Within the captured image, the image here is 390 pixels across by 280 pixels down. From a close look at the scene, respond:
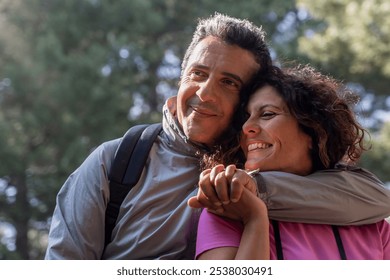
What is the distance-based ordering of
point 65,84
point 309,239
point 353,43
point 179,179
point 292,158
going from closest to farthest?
1. point 309,239
2. point 292,158
3. point 179,179
4. point 353,43
5. point 65,84

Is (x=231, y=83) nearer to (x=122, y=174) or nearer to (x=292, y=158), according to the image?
(x=292, y=158)

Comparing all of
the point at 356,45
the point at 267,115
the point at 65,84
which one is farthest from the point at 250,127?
the point at 65,84

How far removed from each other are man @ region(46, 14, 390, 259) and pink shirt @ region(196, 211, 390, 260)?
0.14 feet

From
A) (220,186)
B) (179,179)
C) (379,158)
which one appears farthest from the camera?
(379,158)

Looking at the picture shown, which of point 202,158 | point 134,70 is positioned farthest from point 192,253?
point 134,70

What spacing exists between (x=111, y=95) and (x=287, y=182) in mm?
6864

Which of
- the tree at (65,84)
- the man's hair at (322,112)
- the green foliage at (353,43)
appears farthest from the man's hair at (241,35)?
the tree at (65,84)

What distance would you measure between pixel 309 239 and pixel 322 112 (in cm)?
37

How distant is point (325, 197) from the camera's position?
5.87 ft

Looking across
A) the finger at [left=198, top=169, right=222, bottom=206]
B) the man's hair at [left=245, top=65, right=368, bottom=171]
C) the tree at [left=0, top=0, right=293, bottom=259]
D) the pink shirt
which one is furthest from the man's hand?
the tree at [left=0, top=0, right=293, bottom=259]

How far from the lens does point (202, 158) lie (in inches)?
79.0

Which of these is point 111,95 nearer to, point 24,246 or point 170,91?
point 170,91

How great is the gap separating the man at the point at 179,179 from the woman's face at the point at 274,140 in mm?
79

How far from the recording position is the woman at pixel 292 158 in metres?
1.61
